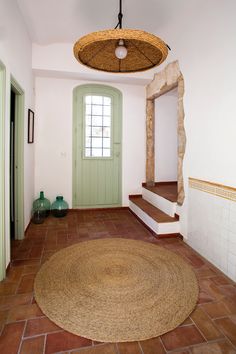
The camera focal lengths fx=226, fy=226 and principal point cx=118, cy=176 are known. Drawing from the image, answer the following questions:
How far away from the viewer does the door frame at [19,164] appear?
10.4ft

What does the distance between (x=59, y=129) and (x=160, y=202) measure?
96.8 inches

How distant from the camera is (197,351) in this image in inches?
58.2

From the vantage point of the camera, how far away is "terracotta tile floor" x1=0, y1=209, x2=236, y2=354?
4.89ft

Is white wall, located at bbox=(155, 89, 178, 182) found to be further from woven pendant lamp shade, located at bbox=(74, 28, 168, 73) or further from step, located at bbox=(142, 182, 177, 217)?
woven pendant lamp shade, located at bbox=(74, 28, 168, 73)

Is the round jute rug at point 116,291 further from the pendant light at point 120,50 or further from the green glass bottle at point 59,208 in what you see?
the pendant light at point 120,50

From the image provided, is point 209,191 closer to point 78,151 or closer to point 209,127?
point 209,127

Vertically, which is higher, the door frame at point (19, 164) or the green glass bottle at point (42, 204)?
the door frame at point (19, 164)

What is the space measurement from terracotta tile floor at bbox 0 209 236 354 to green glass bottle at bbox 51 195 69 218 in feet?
3.96

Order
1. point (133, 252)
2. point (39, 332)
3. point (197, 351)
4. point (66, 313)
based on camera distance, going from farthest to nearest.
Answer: point (133, 252) < point (66, 313) < point (39, 332) < point (197, 351)

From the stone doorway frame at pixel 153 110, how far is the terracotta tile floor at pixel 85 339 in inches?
51.0

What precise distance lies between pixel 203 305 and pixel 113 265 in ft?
3.34

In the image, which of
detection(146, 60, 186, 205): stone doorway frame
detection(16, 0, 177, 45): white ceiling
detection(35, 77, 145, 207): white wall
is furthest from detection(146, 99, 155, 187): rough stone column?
detection(16, 0, 177, 45): white ceiling

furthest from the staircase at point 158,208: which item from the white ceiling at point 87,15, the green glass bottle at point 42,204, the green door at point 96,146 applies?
the white ceiling at point 87,15

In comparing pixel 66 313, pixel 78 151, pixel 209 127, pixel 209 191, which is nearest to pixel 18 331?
pixel 66 313
